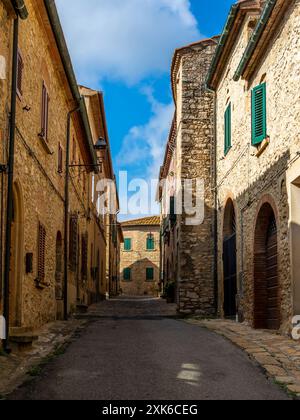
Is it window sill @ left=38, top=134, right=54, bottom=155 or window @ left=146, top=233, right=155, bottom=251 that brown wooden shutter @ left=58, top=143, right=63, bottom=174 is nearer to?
window sill @ left=38, top=134, right=54, bottom=155

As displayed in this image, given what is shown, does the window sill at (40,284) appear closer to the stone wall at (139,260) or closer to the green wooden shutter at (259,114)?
the green wooden shutter at (259,114)

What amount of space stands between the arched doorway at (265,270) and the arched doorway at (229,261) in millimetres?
2892

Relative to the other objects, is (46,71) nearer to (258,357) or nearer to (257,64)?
(257,64)

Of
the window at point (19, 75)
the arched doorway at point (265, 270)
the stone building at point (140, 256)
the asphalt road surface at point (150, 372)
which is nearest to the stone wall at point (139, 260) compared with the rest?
the stone building at point (140, 256)

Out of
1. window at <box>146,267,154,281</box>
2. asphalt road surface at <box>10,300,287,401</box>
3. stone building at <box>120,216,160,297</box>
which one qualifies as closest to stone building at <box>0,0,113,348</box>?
asphalt road surface at <box>10,300,287,401</box>

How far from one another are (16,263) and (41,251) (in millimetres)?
2469

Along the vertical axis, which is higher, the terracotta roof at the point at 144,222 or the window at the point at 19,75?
the terracotta roof at the point at 144,222

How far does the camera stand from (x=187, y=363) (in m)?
8.80

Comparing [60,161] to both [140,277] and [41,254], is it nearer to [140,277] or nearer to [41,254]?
[41,254]

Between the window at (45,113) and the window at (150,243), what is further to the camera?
the window at (150,243)

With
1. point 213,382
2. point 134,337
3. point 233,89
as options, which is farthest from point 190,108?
point 213,382

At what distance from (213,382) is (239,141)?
31.5 feet

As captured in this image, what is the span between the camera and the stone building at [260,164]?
11.5m

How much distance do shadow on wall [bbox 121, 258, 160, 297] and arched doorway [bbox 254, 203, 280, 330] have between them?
46.3 m
